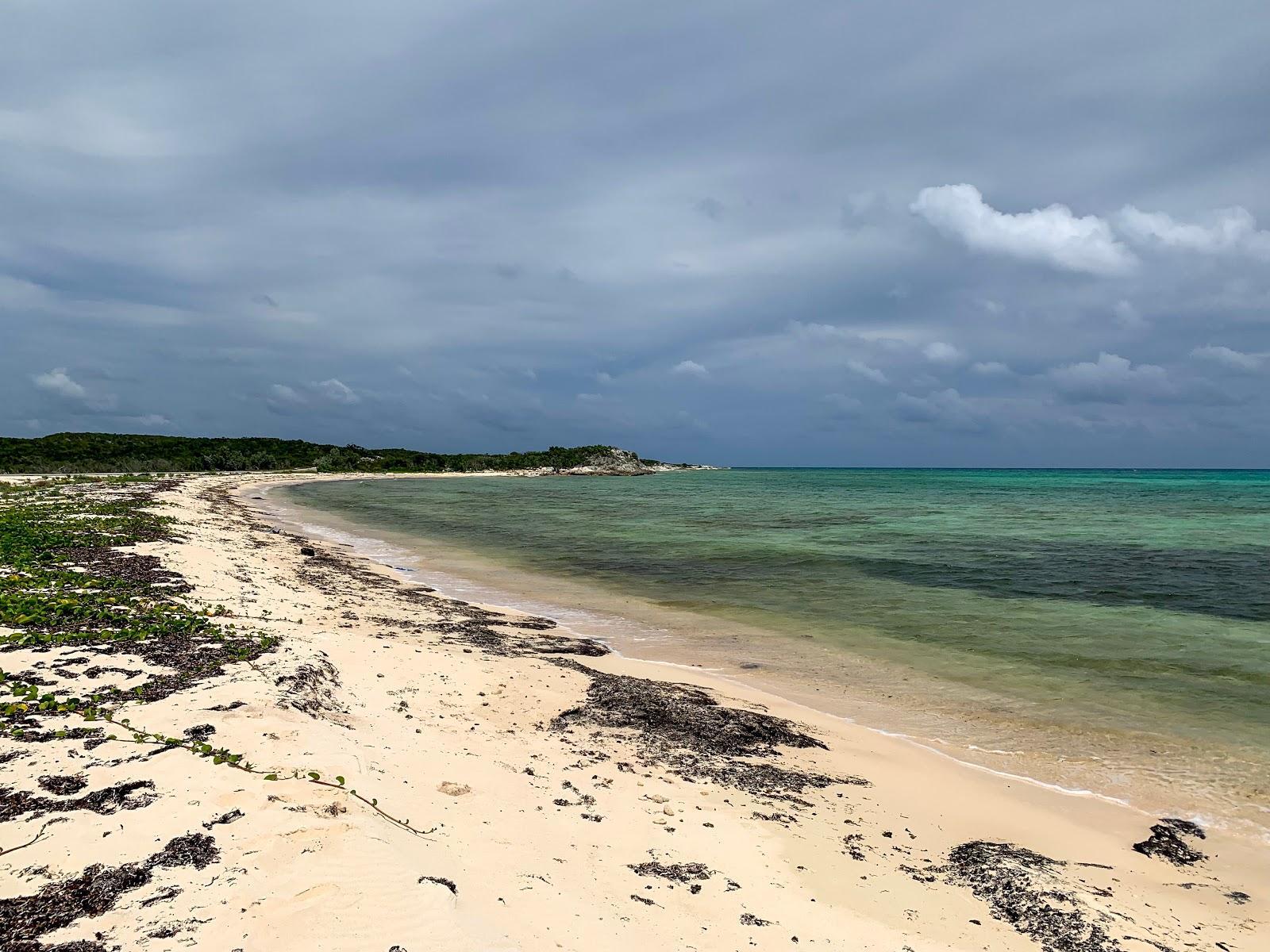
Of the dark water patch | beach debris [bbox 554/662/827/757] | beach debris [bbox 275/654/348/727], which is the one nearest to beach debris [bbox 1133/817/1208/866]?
beach debris [bbox 554/662/827/757]

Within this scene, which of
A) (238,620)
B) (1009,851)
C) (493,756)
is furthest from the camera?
(238,620)

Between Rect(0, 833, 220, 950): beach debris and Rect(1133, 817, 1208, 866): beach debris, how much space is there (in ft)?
27.6

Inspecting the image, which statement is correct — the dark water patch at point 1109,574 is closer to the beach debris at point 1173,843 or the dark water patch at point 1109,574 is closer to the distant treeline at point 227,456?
the beach debris at point 1173,843

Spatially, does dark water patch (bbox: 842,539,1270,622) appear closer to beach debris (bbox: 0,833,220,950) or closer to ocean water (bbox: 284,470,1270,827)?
ocean water (bbox: 284,470,1270,827)

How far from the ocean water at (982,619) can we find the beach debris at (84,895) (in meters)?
A: 8.57

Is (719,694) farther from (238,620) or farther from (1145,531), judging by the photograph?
(1145,531)

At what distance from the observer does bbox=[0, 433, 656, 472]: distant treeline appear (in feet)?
268

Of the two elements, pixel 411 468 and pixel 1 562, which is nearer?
pixel 1 562

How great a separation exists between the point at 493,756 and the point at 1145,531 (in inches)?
1563

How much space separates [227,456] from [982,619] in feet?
367

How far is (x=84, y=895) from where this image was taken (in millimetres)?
4047

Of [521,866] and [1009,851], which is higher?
[521,866]

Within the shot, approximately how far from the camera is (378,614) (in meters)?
14.3

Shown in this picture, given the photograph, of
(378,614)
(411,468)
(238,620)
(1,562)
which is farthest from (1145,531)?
(411,468)
